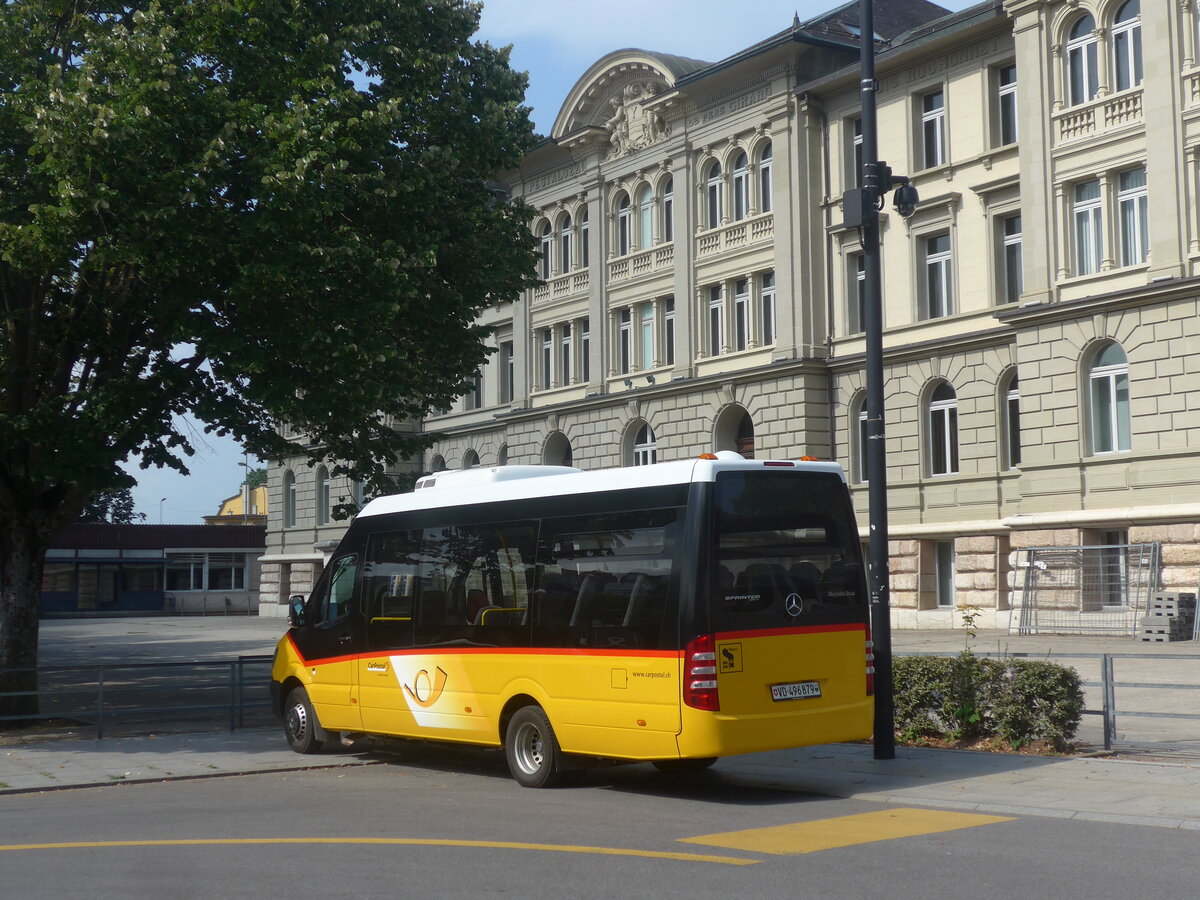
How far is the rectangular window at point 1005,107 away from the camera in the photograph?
33.9 m

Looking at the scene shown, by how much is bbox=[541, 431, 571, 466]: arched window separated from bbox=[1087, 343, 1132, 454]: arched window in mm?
20069

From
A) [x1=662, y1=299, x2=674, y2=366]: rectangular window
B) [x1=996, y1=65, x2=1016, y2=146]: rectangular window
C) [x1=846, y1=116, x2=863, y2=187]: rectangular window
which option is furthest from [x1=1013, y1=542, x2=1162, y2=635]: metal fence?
[x1=662, y1=299, x2=674, y2=366]: rectangular window

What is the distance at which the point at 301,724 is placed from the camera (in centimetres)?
1481

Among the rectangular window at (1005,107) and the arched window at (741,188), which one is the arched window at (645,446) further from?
the rectangular window at (1005,107)

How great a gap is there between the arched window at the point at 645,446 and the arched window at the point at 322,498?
69.0 feet

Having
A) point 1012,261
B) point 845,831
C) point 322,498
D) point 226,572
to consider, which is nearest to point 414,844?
point 845,831

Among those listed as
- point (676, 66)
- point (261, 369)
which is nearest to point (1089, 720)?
point (261, 369)

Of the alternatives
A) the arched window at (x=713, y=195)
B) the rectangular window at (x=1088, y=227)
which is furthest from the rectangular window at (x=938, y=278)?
the arched window at (x=713, y=195)

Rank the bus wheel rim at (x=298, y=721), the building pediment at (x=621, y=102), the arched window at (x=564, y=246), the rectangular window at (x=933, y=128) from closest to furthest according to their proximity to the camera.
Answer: the bus wheel rim at (x=298, y=721) → the rectangular window at (x=933, y=128) → the building pediment at (x=621, y=102) → the arched window at (x=564, y=246)

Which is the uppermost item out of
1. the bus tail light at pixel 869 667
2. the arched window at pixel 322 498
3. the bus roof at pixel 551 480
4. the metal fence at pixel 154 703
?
the arched window at pixel 322 498

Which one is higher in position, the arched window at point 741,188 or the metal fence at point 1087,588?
the arched window at point 741,188

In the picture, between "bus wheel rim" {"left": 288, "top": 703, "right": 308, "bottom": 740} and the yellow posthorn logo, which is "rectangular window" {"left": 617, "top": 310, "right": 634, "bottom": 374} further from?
the yellow posthorn logo

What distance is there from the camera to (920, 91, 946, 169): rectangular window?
35.6 m

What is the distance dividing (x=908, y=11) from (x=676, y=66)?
744 cm
